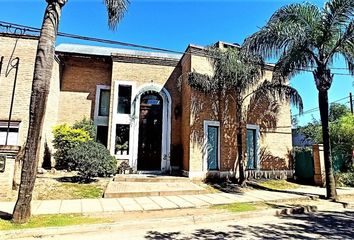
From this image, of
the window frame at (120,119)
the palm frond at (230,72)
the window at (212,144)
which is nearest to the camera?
the palm frond at (230,72)

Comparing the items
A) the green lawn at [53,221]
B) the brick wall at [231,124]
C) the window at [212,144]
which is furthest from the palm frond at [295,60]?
the green lawn at [53,221]

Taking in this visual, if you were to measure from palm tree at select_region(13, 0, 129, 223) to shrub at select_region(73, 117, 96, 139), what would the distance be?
286 inches

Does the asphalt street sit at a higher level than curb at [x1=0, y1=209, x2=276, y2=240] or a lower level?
lower

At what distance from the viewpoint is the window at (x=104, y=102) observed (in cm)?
1495

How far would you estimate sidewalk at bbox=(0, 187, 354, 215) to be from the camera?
282 inches

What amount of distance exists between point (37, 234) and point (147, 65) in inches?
439

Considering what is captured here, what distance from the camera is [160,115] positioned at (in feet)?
49.3

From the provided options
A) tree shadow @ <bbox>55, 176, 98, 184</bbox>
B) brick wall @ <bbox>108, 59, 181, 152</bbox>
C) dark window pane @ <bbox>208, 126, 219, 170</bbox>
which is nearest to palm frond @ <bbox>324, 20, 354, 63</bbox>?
dark window pane @ <bbox>208, 126, 219, 170</bbox>

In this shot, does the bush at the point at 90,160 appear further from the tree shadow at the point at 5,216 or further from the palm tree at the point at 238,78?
the palm tree at the point at 238,78

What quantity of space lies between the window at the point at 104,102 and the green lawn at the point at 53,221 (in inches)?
353

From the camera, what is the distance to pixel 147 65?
15.0 m

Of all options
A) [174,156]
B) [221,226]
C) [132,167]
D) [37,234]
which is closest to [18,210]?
[37,234]

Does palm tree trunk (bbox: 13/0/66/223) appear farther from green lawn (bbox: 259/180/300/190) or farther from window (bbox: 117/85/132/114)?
green lawn (bbox: 259/180/300/190)

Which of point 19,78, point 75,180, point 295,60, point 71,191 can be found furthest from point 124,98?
point 295,60
